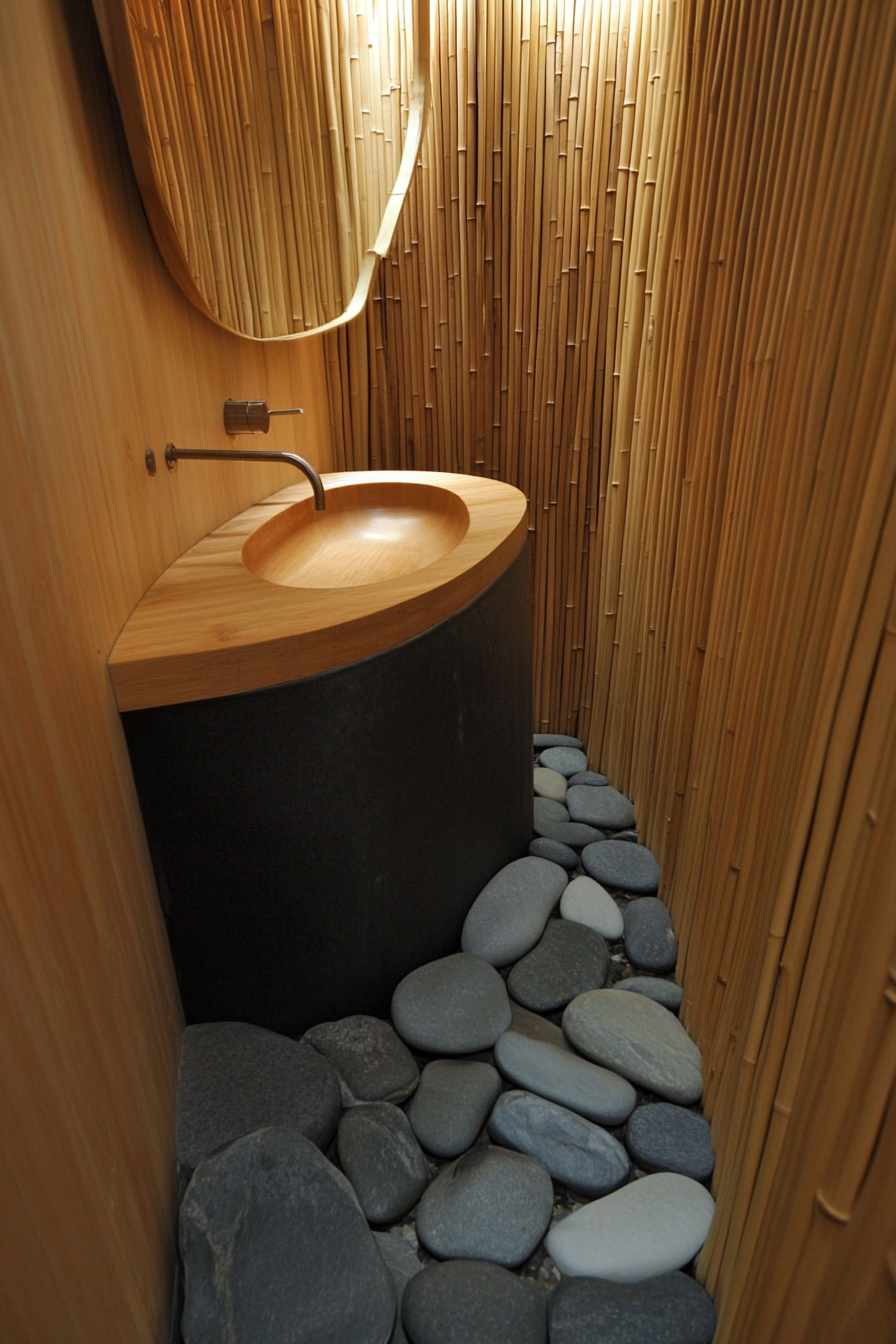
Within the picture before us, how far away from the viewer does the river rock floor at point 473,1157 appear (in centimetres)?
89

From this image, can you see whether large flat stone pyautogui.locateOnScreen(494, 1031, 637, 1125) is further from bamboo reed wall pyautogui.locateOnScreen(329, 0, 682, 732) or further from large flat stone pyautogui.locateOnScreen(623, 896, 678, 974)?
bamboo reed wall pyautogui.locateOnScreen(329, 0, 682, 732)

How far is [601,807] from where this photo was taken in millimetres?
1865

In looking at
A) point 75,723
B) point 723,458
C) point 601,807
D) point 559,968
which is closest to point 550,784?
point 601,807

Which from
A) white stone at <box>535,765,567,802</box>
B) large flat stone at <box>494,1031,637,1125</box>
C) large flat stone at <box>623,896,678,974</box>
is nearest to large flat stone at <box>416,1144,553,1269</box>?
large flat stone at <box>494,1031,637,1125</box>

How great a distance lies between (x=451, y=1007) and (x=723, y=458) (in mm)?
927

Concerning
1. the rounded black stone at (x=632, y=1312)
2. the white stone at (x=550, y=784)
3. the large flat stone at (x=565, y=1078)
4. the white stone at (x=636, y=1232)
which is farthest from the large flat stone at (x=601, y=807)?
the rounded black stone at (x=632, y=1312)

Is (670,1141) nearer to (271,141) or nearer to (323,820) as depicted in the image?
(323,820)

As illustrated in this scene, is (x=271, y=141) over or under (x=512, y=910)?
over

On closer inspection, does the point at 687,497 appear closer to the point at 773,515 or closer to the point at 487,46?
the point at 773,515

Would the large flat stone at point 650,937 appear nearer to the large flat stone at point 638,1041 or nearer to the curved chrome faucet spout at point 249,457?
the large flat stone at point 638,1041

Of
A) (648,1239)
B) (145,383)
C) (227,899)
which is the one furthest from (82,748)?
(648,1239)

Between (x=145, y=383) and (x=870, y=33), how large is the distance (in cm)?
88

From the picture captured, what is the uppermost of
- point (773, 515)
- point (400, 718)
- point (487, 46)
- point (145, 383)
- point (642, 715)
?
point (487, 46)

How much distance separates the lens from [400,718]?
46.2 inches
